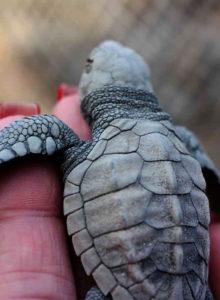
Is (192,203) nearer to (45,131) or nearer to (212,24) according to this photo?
(45,131)

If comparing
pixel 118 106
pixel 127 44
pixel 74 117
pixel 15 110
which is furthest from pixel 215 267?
pixel 127 44

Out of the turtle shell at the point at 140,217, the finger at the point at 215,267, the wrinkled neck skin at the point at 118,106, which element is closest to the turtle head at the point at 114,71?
the wrinkled neck skin at the point at 118,106

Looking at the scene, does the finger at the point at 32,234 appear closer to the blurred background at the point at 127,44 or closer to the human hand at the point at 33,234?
the human hand at the point at 33,234

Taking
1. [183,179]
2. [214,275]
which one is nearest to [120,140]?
[183,179]

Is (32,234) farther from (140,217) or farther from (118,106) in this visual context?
(118,106)

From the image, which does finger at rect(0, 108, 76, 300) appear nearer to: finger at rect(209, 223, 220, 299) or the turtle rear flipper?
finger at rect(209, 223, 220, 299)

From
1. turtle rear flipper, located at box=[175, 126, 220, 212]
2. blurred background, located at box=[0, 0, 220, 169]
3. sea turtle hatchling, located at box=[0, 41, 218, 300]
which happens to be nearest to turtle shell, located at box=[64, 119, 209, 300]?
sea turtle hatchling, located at box=[0, 41, 218, 300]
